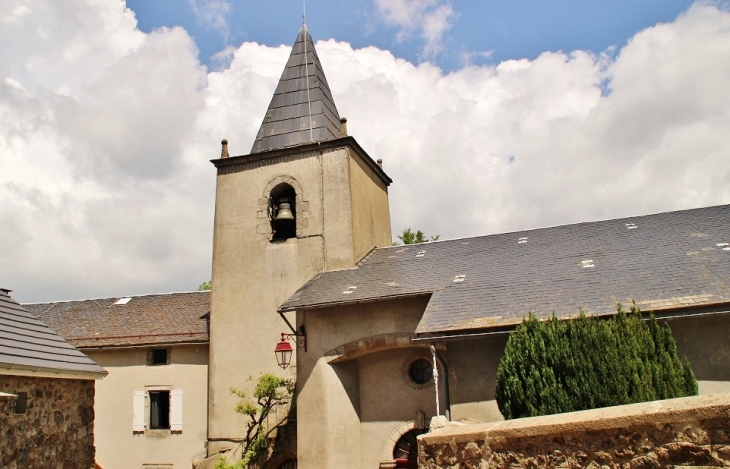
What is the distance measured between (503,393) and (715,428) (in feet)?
18.8

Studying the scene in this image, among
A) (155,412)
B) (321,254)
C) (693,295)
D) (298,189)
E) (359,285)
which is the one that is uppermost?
(298,189)

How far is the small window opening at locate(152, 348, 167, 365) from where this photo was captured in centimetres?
1750

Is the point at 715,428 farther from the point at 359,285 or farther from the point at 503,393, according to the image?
the point at 359,285

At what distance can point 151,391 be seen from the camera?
17297mm

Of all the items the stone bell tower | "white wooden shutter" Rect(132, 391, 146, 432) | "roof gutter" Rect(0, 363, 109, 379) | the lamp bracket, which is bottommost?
"white wooden shutter" Rect(132, 391, 146, 432)

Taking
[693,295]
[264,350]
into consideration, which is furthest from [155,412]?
[693,295]

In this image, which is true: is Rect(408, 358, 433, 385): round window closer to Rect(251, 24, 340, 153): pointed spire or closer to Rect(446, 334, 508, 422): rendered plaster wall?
Rect(446, 334, 508, 422): rendered plaster wall

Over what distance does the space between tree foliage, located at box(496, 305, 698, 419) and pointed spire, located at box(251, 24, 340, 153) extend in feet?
28.6

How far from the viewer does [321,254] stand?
48.3ft

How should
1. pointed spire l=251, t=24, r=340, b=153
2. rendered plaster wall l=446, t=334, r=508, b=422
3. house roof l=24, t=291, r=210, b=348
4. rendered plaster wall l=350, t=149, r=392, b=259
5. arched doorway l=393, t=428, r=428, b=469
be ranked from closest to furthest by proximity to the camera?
rendered plaster wall l=446, t=334, r=508, b=422
arched doorway l=393, t=428, r=428, b=469
rendered plaster wall l=350, t=149, r=392, b=259
pointed spire l=251, t=24, r=340, b=153
house roof l=24, t=291, r=210, b=348

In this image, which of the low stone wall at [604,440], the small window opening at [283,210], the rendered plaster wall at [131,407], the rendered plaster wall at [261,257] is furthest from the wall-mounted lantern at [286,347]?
the low stone wall at [604,440]


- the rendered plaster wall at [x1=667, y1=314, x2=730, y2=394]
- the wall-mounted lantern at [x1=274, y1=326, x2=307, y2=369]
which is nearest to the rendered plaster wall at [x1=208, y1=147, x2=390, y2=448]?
the wall-mounted lantern at [x1=274, y1=326, x2=307, y2=369]

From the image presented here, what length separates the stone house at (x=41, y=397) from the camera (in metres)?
8.94

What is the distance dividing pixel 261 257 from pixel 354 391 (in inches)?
178
